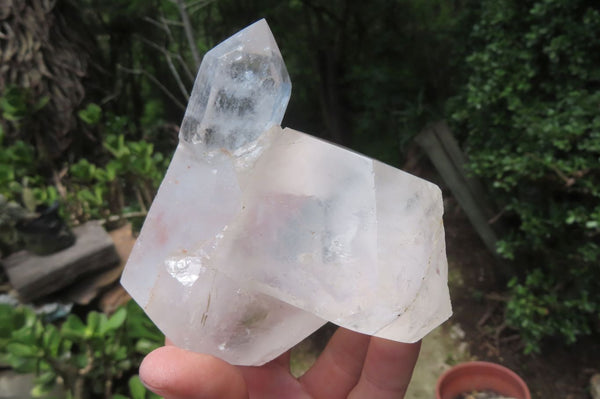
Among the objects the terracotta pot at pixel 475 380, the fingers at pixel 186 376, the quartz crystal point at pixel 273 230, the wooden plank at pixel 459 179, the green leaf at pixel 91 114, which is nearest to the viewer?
the fingers at pixel 186 376

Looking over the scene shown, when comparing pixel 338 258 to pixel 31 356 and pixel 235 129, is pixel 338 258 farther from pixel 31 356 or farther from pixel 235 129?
pixel 31 356

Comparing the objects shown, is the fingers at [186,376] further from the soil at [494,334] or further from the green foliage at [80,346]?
the soil at [494,334]

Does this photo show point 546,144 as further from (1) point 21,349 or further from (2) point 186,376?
(1) point 21,349

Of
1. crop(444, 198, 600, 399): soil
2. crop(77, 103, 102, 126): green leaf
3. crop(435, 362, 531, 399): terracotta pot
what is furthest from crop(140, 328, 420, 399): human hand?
crop(77, 103, 102, 126): green leaf

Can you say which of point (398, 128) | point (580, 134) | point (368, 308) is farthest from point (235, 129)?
point (398, 128)

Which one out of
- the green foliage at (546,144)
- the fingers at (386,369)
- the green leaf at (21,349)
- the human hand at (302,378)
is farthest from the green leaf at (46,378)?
the green foliage at (546,144)
